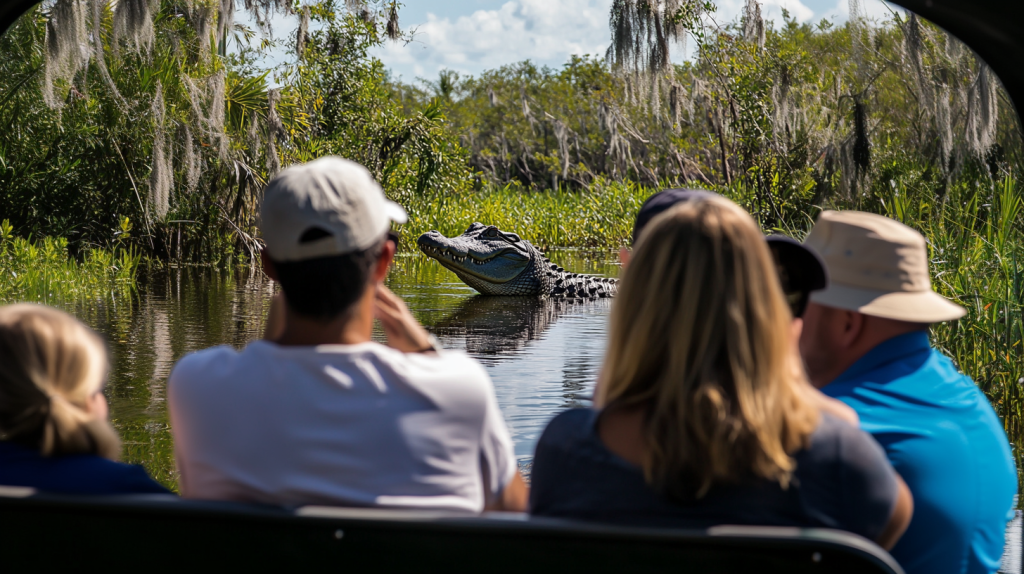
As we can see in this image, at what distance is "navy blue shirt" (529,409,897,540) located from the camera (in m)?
1.47

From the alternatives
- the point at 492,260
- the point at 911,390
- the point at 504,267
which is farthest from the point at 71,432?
the point at 504,267

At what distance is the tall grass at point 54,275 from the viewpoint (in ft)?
30.2

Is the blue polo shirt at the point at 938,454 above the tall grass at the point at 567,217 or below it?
above

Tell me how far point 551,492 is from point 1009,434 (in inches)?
159

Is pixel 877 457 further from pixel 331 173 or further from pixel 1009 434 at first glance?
pixel 1009 434

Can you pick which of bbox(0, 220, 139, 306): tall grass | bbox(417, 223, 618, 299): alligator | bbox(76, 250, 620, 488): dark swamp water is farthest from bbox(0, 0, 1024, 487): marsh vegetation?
bbox(417, 223, 618, 299): alligator

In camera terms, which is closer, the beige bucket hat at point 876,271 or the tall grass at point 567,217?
the beige bucket hat at point 876,271

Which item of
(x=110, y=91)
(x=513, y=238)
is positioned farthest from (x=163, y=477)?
(x=110, y=91)

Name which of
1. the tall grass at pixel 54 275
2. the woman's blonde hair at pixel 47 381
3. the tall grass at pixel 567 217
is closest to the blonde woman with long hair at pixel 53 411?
the woman's blonde hair at pixel 47 381

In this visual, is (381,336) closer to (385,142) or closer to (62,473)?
(62,473)

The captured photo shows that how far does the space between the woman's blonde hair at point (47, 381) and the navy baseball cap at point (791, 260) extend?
1.03 metres

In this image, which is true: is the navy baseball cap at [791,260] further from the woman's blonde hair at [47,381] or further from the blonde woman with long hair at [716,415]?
the woman's blonde hair at [47,381]

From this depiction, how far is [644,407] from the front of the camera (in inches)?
59.7

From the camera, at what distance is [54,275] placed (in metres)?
10.0
